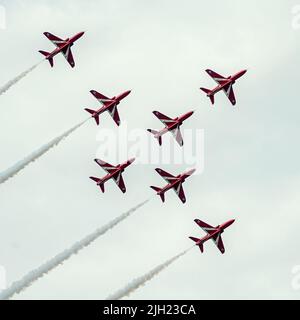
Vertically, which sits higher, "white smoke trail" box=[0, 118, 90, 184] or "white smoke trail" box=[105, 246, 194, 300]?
"white smoke trail" box=[0, 118, 90, 184]

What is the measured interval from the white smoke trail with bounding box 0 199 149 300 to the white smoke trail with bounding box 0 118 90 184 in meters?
15.2

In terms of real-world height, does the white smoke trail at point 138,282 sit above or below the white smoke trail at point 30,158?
below

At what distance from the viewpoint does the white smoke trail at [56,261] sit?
178375mm

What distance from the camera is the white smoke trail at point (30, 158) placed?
191750 mm

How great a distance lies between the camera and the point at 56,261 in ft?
608

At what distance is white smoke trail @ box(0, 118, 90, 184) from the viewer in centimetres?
19175

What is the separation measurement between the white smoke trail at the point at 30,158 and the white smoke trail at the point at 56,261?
15.2 metres

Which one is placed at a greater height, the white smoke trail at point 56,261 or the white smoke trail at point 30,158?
the white smoke trail at point 30,158

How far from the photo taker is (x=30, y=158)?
19525cm

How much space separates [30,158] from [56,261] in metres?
19.0
